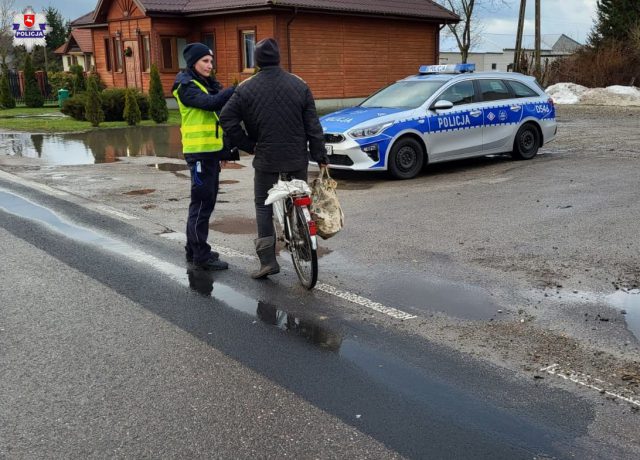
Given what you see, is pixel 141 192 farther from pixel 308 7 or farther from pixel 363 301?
pixel 308 7

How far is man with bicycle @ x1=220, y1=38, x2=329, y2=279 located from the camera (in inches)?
225

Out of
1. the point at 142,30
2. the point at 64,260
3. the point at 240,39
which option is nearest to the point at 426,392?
the point at 64,260

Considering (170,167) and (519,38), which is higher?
(519,38)

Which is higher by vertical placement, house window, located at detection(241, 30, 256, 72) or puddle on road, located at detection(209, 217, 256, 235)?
house window, located at detection(241, 30, 256, 72)

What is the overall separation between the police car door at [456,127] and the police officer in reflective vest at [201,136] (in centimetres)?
567

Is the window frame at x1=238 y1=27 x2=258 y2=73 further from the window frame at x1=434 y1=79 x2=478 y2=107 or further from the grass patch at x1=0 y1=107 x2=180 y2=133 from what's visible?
the window frame at x1=434 y1=79 x2=478 y2=107

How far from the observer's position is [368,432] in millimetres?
3463

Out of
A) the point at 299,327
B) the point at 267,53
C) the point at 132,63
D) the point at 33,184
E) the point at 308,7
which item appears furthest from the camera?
the point at 132,63

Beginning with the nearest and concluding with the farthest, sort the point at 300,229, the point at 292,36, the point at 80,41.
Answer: the point at 300,229 < the point at 292,36 < the point at 80,41

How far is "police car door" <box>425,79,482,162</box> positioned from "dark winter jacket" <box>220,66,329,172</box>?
5.71m

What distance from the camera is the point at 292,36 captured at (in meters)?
26.9

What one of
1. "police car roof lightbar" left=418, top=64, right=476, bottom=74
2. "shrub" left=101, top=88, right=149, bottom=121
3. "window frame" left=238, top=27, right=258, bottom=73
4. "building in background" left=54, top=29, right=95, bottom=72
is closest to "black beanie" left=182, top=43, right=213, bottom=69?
"police car roof lightbar" left=418, top=64, right=476, bottom=74

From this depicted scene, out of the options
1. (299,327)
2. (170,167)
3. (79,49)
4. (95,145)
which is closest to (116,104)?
(95,145)

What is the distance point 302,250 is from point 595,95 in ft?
87.6
